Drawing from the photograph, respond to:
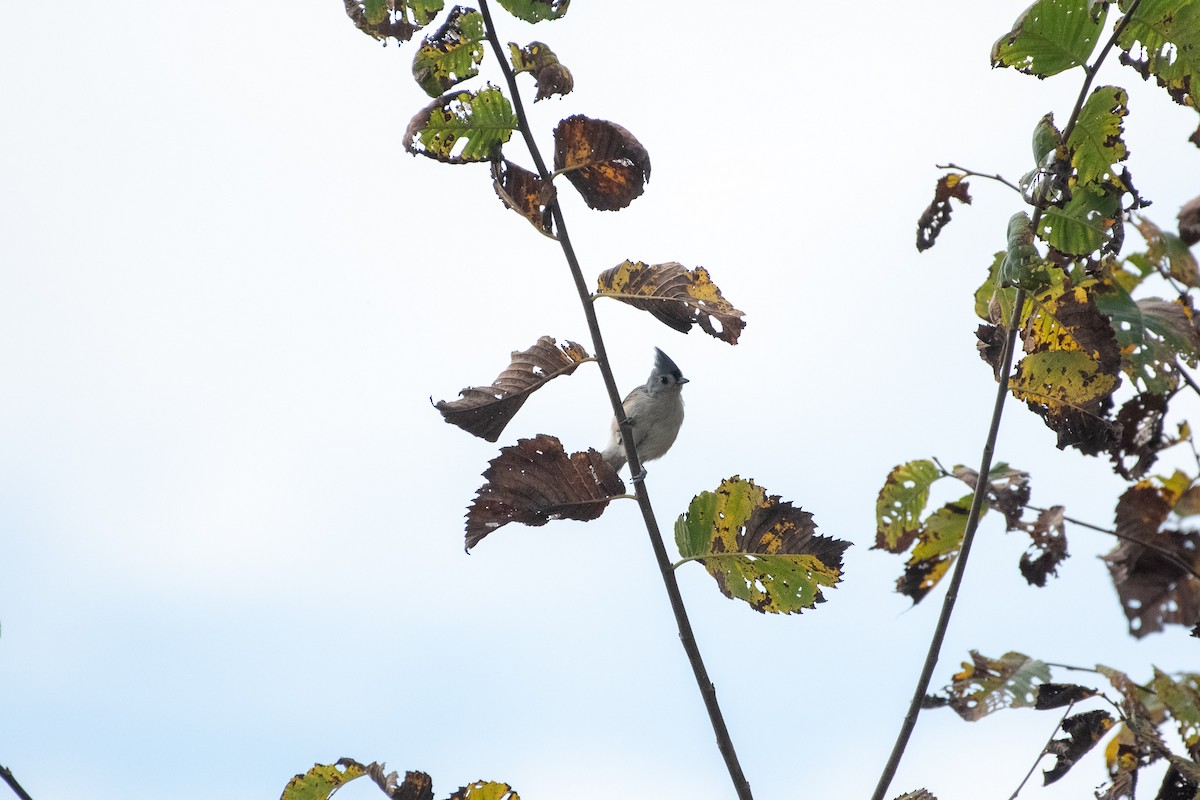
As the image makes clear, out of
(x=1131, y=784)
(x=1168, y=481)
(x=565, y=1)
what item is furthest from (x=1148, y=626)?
(x=565, y=1)

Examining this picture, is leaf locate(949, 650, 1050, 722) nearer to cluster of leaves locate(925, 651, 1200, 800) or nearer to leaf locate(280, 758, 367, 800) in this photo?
cluster of leaves locate(925, 651, 1200, 800)

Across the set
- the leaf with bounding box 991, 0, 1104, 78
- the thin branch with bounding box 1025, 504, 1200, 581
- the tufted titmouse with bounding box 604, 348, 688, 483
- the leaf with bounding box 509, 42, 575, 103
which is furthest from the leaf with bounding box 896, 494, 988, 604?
the tufted titmouse with bounding box 604, 348, 688, 483

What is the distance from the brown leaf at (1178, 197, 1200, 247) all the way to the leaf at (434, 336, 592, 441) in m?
1.07

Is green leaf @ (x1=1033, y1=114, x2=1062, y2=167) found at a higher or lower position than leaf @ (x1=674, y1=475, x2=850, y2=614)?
higher

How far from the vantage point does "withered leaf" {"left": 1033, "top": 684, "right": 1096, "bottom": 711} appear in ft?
6.45

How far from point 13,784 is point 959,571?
1.55m

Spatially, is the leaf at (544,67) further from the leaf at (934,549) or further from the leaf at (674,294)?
the leaf at (934,549)

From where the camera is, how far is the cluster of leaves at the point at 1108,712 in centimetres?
175

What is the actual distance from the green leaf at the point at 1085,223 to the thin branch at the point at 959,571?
0.11 m

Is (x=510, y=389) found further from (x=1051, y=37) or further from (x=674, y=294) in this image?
(x=1051, y=37)

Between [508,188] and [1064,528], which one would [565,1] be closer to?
[508,188]

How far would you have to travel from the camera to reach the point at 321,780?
2270mm

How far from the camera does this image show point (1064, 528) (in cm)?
196

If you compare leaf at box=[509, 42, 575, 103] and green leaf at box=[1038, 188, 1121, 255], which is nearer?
green leaf at box=[1038, 188, 1121, 255]
